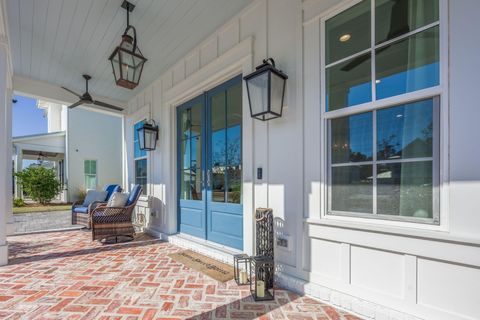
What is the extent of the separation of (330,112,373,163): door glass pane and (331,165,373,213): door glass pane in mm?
97

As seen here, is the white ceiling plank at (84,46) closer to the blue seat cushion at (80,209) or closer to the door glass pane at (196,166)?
the door glass pane at (196,166)

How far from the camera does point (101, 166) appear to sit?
11.3 m

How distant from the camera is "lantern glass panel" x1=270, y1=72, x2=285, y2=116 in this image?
7.91ft

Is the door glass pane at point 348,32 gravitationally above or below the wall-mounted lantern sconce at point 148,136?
above

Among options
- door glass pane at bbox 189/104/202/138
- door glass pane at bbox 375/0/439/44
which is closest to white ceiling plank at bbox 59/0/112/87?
door glass pane at bbox 189/104/202/138

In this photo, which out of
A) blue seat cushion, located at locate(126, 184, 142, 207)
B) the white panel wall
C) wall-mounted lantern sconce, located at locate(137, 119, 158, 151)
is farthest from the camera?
the white panel wall

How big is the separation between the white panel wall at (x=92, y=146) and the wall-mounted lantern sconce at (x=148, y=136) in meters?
7.71

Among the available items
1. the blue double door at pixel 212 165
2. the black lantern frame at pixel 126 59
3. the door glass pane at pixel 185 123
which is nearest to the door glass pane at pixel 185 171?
the blue double door at pixel 212 165

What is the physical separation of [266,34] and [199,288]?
2.88 metres

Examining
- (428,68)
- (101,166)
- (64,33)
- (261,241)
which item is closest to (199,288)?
(261,241)

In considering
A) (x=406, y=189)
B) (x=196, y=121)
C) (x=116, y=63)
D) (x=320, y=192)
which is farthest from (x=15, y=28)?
(x=406, y=189)

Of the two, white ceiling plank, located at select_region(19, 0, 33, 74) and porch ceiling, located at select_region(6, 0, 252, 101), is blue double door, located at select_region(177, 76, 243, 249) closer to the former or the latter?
porch ceiling, located at select_region(6, 0, 252, 101)

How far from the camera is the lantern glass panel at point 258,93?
7.90ft

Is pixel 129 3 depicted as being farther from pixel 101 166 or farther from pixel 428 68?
pixel 101 166
